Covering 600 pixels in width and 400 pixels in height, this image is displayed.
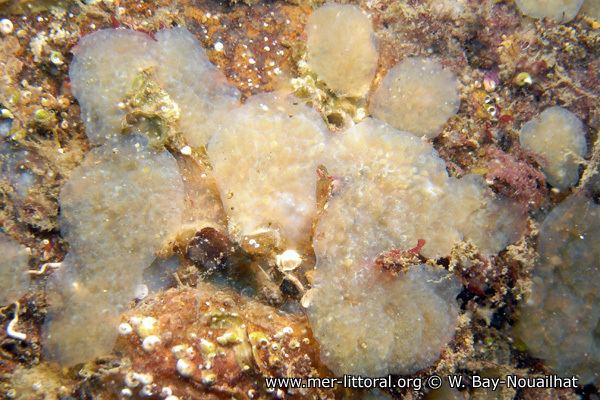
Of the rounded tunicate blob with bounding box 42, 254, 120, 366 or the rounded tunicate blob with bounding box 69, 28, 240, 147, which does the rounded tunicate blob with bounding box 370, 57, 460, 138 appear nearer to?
the rounded tunicate blob with bounding box 69, 28, 240, 147

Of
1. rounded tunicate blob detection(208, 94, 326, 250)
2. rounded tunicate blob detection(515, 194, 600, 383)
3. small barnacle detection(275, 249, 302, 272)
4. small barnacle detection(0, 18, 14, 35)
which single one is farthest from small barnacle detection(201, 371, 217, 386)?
small barnacle detection(0, 18, 14, 35)

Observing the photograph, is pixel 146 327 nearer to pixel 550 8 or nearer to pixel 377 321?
pixel 377 321

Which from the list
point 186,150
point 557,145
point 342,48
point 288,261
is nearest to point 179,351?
point 288,261

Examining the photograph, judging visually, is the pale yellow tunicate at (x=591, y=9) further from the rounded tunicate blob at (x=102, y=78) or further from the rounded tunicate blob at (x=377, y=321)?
the rounded tunicate blob at (x=102, y=78)

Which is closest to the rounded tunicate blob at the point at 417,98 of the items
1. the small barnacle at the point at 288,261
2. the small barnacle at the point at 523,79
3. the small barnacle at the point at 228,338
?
the small barnacle at the point at 523,79

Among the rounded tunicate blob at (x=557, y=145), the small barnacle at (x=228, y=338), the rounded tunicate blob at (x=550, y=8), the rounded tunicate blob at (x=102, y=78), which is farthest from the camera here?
the rounded tunicate blob at (x=550, y=8)

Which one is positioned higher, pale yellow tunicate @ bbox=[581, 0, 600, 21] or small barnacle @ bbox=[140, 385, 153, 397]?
pale yellow tunicate @ bbox=[581, 0, 600, 21]
